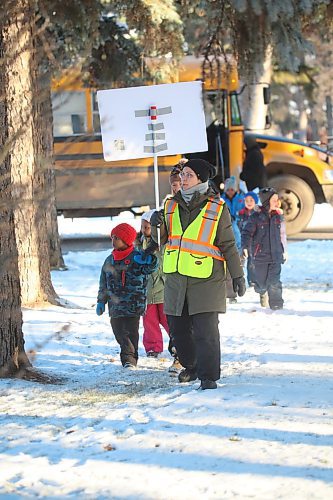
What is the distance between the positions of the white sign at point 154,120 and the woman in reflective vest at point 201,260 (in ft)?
12.8

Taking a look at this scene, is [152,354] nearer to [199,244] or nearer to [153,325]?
[153,325]

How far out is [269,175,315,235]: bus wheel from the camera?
750 inches

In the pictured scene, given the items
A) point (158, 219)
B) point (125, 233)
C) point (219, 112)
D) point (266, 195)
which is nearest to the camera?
point (158, 219)

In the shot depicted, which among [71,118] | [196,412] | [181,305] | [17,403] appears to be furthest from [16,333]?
[71,118]

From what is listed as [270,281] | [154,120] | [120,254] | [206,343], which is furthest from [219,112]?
[206,343]

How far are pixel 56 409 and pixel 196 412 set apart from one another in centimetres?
100

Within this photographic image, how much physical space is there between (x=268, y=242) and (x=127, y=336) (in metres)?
3.41

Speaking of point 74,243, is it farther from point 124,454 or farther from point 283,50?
point 124,454

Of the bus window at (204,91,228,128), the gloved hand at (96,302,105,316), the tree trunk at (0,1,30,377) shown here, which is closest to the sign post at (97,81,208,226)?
the gloved hand at (96,302,105,316)

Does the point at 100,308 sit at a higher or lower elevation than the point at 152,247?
lower

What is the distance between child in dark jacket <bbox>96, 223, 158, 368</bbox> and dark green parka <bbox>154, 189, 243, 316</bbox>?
3.69 ft

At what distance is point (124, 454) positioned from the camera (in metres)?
5.15

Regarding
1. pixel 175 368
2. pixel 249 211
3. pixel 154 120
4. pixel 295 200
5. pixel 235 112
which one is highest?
pixel 235 112

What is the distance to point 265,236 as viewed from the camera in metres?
11.1
